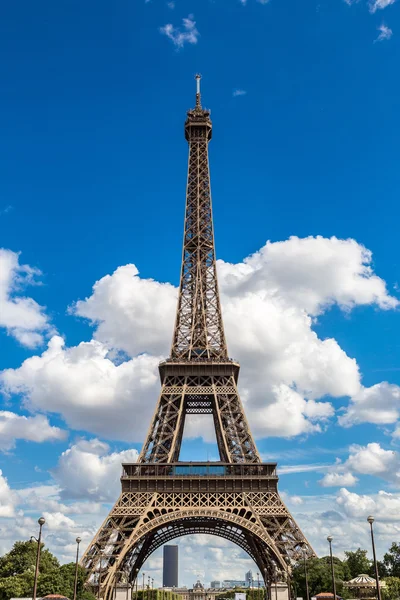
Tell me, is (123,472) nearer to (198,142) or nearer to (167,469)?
(167,469)

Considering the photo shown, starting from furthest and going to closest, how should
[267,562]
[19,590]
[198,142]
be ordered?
1. [198,142]
2. [267,562]
3. [19,590]

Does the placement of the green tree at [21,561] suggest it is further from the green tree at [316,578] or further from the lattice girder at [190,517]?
the green tree at [316,578]

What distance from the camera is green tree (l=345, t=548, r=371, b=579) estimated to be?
87.7 metres

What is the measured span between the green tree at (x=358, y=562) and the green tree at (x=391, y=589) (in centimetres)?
847

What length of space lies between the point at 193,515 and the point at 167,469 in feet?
21.3

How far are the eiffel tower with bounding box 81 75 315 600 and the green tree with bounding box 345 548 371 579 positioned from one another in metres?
15.5

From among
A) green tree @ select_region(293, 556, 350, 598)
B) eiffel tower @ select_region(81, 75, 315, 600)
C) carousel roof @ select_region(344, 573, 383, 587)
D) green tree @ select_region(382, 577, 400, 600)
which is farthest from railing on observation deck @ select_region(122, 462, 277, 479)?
green tree @ select_region(382, 577, 400, 600)

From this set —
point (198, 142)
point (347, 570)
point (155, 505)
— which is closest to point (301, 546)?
point (347, 570)

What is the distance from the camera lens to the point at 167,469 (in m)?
72.2

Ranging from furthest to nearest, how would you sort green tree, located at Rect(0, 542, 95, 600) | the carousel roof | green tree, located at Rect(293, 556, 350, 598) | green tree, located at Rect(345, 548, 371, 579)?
green tree, located at Rect(345, 548, 371, 579) → green tree, located at Rect(0, 542, 95, 600) → the carousel roof → green tree, located at Rect(293, 556, 350, 598)

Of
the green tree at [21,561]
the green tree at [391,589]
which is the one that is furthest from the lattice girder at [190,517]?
the green tree at [391,589]

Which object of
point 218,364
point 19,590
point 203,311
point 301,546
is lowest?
point 19,590

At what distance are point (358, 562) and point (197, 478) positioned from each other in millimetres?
35641

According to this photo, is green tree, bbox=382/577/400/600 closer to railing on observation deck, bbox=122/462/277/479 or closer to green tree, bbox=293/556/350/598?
green tree, bbox=293/556/350/598
